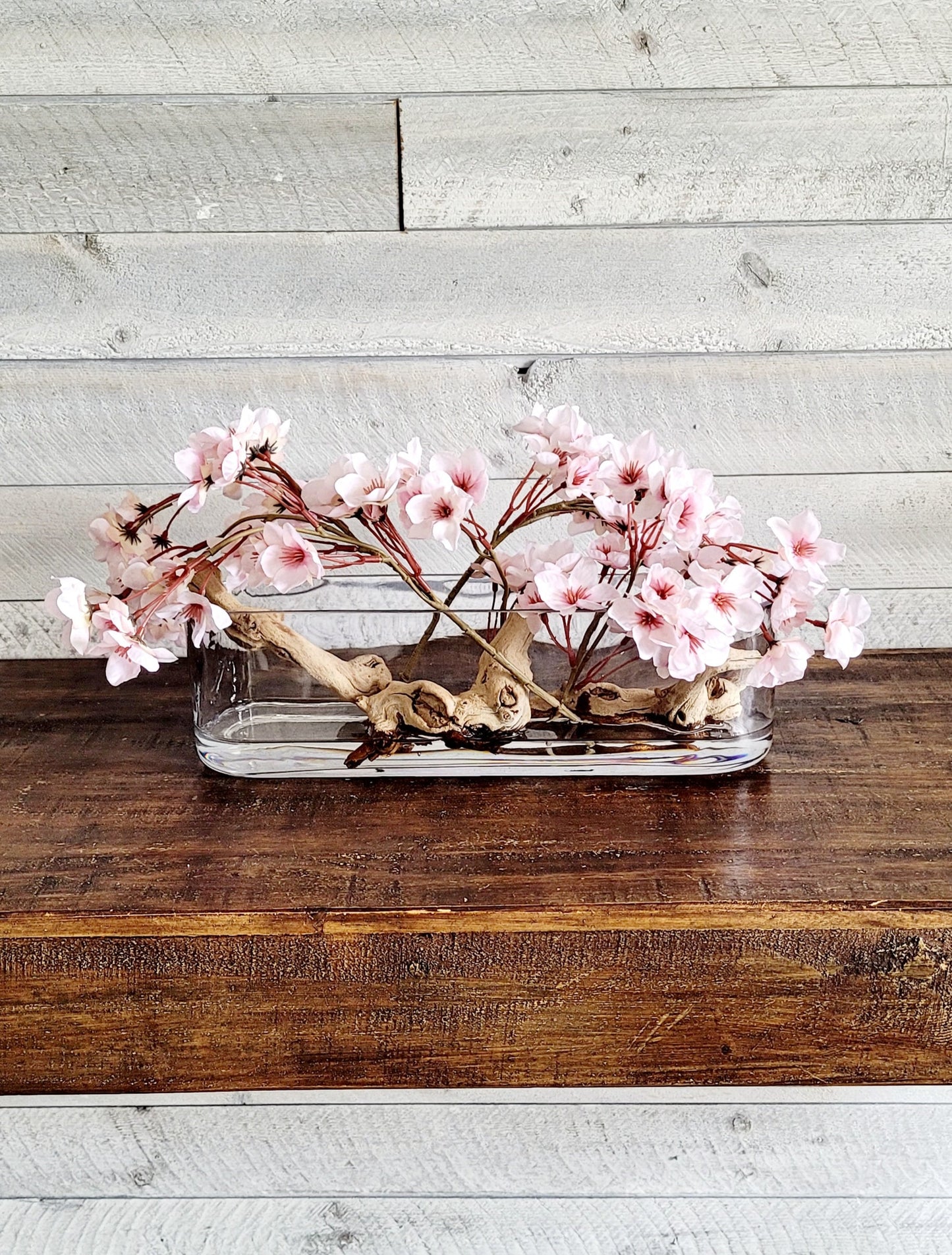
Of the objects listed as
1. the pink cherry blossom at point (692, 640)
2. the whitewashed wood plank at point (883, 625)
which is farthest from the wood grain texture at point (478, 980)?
the whitewashed wood plank at point (883, 625)

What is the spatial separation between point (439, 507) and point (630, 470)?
124 millimetres

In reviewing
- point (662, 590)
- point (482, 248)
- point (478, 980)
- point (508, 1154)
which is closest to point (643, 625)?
point (662, 590)

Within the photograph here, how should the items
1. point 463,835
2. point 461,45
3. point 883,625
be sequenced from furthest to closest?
point 883,625
point 461,45
point 463,835

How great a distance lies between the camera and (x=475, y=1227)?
3.81 ft

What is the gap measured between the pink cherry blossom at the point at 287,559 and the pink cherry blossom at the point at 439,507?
7cm

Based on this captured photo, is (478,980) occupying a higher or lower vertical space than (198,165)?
lower

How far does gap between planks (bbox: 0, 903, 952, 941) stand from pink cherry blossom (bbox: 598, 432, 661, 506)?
0.26 m

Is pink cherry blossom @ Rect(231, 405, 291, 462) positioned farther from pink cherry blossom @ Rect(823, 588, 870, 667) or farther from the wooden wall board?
the wooden wall board

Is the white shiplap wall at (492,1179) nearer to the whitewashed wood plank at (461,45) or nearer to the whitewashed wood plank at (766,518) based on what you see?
the whitewashed wood plank at (766,518)

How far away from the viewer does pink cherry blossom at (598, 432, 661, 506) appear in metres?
0.74

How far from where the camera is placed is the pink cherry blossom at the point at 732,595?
2.39 feet

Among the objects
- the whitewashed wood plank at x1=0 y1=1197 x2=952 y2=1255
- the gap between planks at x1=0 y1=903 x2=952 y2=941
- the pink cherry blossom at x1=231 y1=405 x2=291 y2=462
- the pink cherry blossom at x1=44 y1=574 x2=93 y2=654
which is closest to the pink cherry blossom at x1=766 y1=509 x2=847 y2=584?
the gap between planks at x1=0 y1=903 x2=952 y2=941

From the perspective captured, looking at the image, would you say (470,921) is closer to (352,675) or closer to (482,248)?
(352,675)

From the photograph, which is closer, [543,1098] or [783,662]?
[783,662]
